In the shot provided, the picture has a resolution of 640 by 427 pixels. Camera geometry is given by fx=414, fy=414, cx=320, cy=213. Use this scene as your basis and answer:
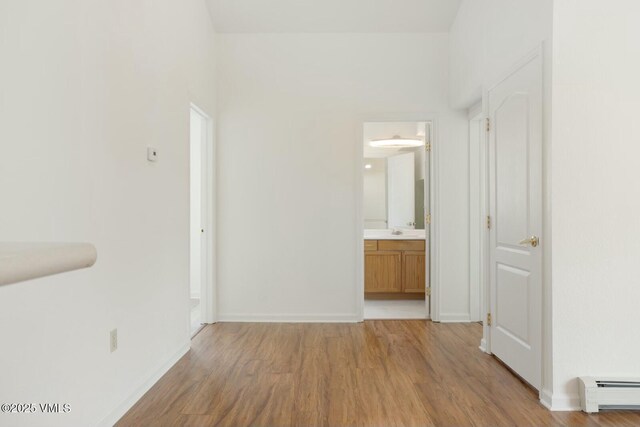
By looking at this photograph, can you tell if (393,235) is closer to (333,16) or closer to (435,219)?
(435,219)

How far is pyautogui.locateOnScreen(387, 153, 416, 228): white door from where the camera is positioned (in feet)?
19.2

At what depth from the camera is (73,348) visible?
183 cm

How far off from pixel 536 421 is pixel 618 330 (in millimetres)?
704

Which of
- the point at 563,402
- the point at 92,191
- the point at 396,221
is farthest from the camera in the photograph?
the point at 396,221

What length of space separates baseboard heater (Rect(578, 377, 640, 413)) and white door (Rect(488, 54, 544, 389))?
25cm

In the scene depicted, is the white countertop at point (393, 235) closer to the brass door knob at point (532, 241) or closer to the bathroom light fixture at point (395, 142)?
the bathroom light fixture at point (395, 142)

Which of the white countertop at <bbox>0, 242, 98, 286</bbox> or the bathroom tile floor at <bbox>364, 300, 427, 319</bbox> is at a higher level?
the white countertop at <bbox>0, 242, 98, 286</bbox>

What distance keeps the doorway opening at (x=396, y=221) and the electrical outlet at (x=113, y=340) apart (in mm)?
2573

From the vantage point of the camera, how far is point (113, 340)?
218 cm

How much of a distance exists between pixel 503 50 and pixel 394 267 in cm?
281

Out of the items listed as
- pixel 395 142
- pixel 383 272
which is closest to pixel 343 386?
pixel 383 272

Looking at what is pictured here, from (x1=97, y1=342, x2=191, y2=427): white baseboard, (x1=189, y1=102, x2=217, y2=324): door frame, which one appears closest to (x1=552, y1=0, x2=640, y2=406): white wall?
(x1=97, y1=342, x2=191, y2=427): white baseboard

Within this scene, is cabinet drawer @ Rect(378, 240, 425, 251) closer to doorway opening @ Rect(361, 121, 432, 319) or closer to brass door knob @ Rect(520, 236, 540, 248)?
doorway opening @ Rect(361, 121, 432, 319)

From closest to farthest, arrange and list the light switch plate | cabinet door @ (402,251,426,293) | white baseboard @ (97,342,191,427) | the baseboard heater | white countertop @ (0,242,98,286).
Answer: white countertop @ (0,242,98,286) → white baseboard @ (97,342,191,427) → the baseboard heater → the light switch plate → cabinet door @ (402,251,426,293)
